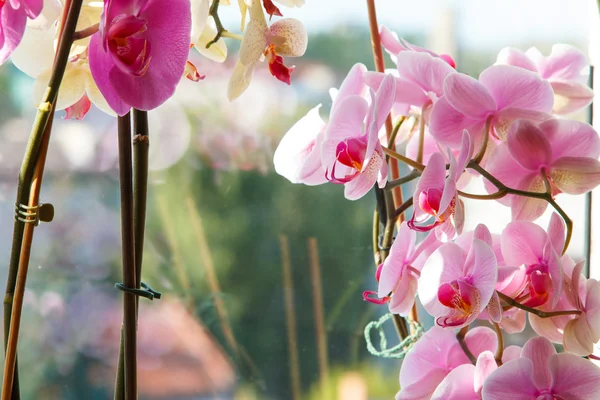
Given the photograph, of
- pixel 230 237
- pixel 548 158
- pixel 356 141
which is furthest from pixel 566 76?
pixel 230 237

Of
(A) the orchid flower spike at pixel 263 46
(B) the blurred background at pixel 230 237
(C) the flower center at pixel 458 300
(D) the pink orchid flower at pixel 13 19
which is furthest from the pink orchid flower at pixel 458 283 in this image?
(B) the blurred background at pixel 230 237

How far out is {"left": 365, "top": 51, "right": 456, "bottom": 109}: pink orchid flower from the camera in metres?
0.39

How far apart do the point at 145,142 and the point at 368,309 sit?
27.4 inches

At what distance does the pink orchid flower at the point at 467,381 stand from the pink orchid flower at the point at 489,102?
5.4 inches

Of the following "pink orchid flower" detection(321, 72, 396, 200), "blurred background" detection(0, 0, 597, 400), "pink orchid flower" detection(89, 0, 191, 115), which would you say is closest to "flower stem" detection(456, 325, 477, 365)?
→ "pink orchid flower" detection(321, 72, 396, 200)

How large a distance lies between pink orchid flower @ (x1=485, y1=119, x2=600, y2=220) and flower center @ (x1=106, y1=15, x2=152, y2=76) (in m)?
0.22

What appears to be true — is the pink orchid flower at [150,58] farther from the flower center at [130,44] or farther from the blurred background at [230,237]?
the blurred background at [230,237]

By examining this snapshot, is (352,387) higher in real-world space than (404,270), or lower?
lower

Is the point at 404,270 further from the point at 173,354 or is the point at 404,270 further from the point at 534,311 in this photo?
the point at 173,354

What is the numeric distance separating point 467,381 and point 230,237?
0.59 metres

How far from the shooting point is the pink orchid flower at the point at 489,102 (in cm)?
37

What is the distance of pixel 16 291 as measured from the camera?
0.29 m

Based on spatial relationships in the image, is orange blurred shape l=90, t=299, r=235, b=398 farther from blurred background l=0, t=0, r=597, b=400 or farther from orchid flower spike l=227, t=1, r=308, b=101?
orchid flower spike l=227, t=1, r=308, b=101

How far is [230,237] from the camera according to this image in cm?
→ 94
